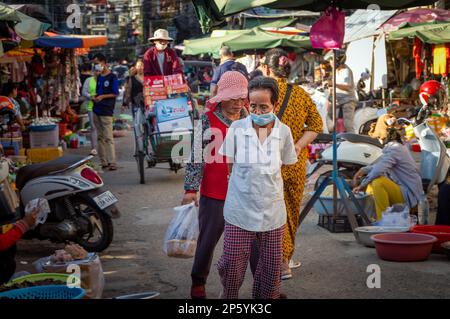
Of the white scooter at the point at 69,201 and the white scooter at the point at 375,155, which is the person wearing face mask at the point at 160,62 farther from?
the white scooter at the point at 69,201

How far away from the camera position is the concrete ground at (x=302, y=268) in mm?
6664

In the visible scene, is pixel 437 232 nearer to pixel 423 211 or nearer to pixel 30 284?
pixel 423 211

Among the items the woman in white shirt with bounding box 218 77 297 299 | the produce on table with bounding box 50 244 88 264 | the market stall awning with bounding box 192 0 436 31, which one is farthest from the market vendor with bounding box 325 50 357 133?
the woman in white shirt with bounding box 218 77 297 299

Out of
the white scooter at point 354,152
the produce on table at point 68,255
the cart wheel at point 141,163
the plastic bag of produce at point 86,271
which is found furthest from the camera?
the cart wheel at point 141,163

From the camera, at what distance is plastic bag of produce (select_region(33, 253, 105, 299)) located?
20.5 ft

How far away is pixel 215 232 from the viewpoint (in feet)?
19.9

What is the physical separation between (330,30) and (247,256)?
350 centimetres

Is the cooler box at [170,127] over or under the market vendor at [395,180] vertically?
over

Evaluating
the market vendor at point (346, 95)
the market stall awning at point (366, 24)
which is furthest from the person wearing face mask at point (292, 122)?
the market stall awning at point (366, 24)

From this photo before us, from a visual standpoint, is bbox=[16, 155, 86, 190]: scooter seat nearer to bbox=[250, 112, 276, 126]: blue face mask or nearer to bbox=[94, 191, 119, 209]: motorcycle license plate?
bbox=[94, 191, 119, 209]: motorcycle license plate

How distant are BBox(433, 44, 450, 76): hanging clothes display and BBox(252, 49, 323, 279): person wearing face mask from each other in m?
10.7

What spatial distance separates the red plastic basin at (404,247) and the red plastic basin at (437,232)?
183mm

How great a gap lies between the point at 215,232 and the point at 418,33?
1132 cm

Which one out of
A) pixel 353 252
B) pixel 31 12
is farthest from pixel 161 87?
pixel 353 252
